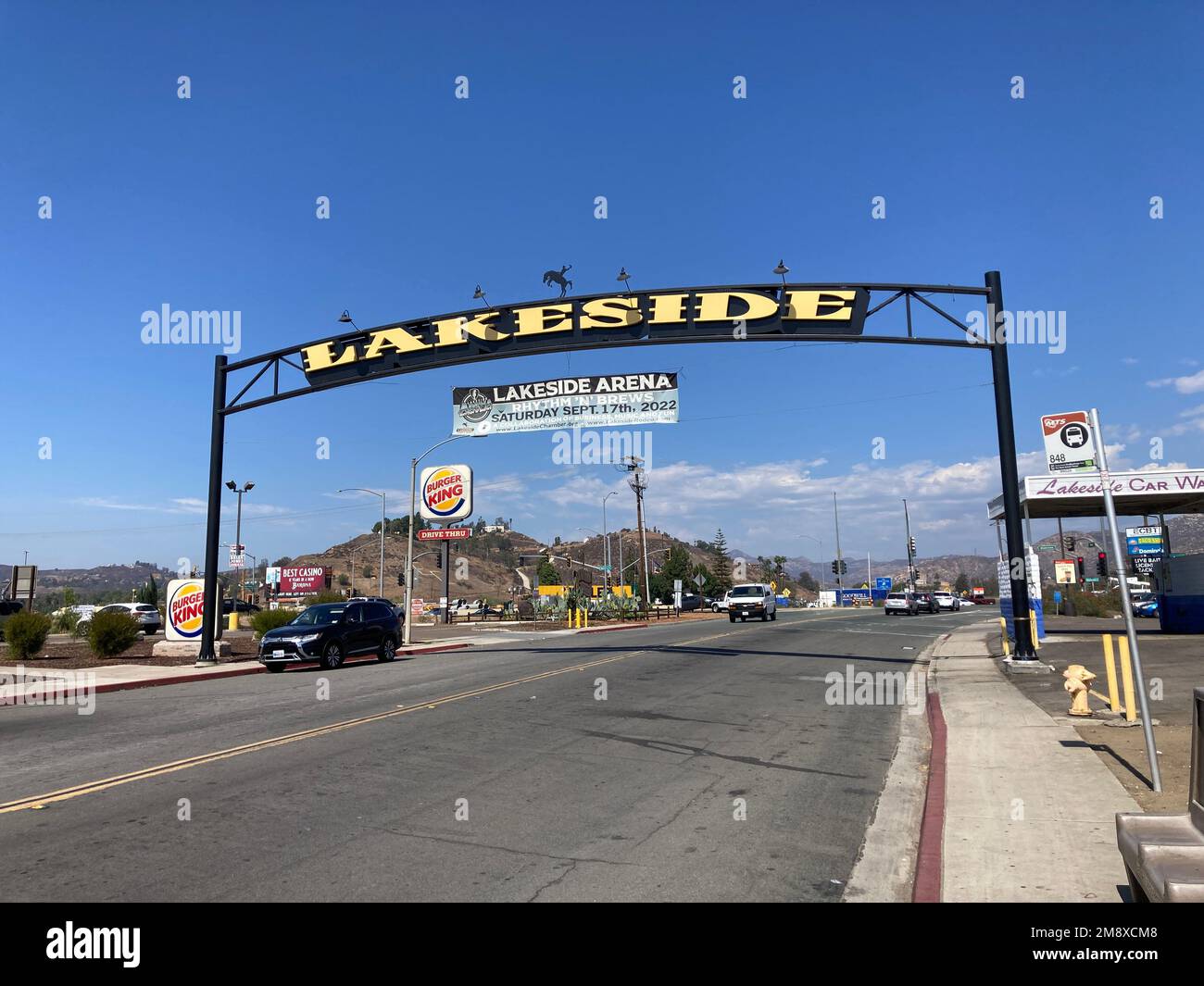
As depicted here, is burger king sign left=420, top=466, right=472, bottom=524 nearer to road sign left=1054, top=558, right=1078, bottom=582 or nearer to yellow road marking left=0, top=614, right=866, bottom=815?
yellow road marking left=0, top=614, right=866, bottom=815

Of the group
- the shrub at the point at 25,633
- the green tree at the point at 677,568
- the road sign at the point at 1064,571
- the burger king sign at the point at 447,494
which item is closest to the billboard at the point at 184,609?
the shrub at the point at 25,633

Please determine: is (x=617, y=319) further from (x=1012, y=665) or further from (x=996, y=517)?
(x=996, y=517)

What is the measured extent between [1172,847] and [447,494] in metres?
50.1

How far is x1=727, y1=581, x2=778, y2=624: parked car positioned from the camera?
45.4 metres

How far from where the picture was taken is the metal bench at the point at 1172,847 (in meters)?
3.18

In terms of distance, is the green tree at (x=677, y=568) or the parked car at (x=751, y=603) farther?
the green tree at (x=677, y=568)

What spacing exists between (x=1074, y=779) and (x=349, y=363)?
59.7 ft

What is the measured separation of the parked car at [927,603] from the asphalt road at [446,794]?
1912 inches

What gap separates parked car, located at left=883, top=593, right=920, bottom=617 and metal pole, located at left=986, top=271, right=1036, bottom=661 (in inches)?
1533

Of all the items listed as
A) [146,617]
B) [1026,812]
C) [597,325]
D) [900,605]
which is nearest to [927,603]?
[900,605]

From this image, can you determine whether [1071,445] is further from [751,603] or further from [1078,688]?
[751,603]

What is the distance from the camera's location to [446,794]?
7.37 metres

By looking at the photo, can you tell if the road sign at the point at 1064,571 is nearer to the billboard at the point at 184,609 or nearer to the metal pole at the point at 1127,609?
the billboard at the point at 184,609

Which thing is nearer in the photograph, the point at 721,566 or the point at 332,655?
the point at 332,655
